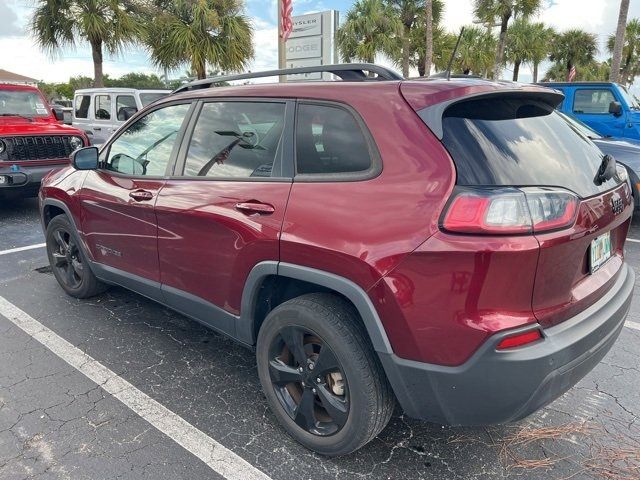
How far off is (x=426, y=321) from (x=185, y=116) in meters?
1.94

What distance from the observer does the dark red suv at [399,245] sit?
5.71 feet

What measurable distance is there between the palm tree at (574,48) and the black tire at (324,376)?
43824 mm

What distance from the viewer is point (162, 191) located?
2.87 meters

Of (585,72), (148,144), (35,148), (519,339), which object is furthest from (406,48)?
(519,339)

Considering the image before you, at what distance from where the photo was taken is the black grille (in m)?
6.98

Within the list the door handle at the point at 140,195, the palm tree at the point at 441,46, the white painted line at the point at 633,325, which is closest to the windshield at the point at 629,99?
the white painted line at the point at 633,325

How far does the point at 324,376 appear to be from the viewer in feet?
7.18

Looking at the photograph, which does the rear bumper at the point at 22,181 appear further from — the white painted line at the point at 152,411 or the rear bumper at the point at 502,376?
the rear bumper at the point at 502,376

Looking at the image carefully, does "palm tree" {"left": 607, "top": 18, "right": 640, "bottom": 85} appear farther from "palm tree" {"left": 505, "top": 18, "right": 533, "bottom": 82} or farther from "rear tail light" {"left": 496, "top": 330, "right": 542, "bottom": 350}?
"rear tail light" {"left": 496, "top": 330, "right": 542, "bottom": 350}

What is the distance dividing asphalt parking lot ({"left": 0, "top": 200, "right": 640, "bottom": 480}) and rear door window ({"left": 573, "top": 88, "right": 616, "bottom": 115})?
7.16m

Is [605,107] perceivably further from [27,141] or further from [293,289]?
[27,141]

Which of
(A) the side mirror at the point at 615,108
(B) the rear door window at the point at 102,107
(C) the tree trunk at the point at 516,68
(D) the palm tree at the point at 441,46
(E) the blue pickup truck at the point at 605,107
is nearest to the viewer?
(A) the side mirror at the point at 615,108

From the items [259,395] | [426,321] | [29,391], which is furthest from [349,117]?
[29,391]

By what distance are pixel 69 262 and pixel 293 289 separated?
2.60 metres
